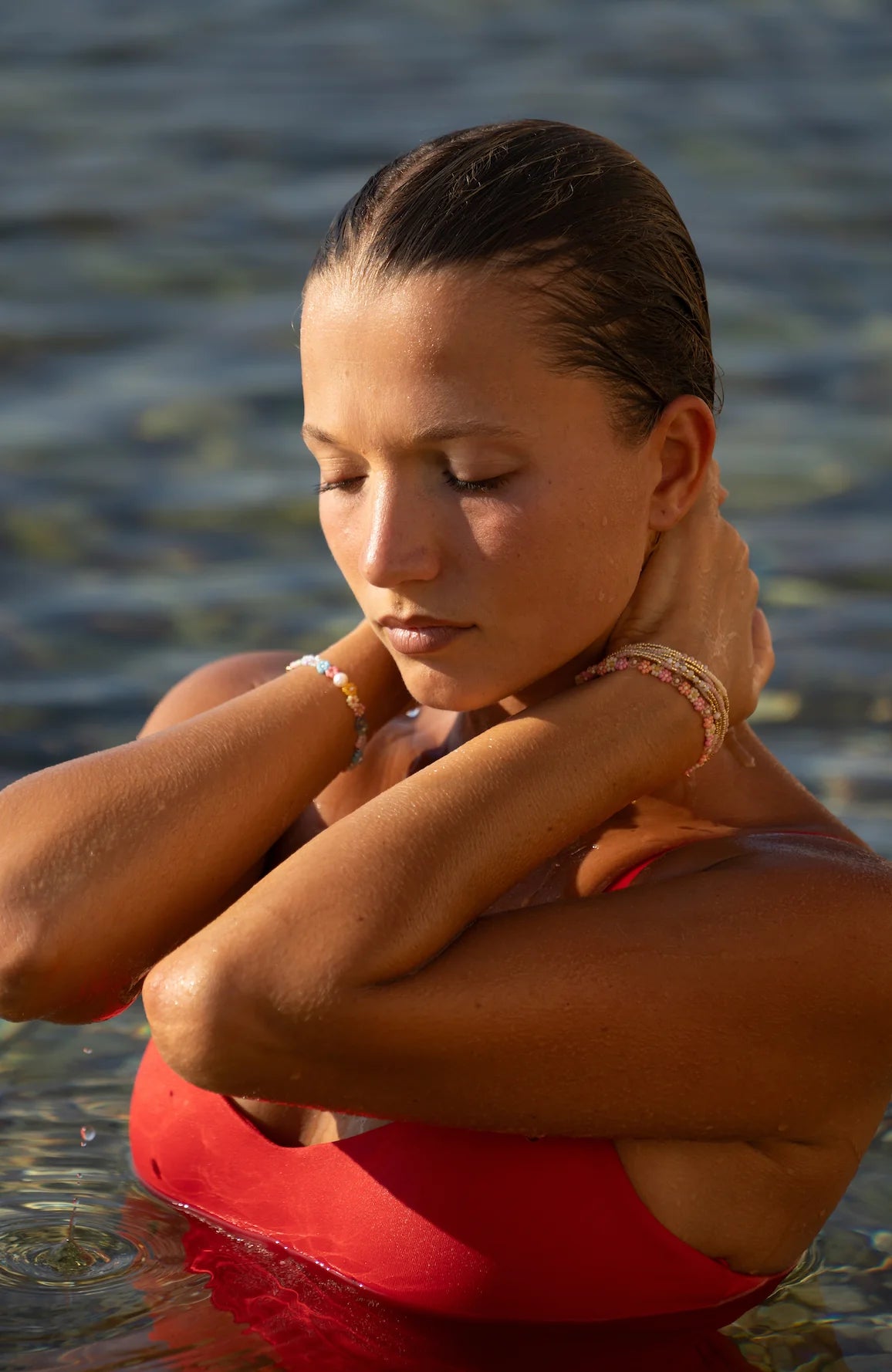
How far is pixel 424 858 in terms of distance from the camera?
2.35m

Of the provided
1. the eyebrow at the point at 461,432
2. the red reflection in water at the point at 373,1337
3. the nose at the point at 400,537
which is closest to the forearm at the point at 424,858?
the nose at the point at 400,537

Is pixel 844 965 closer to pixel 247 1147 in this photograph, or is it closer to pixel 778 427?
pixel 247 1147

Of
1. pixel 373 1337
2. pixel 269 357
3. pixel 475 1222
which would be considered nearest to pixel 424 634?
pixel 475 1222

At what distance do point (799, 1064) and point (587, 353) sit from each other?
0.94 m

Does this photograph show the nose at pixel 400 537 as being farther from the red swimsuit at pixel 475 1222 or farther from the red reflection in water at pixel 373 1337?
the red reflection in water at pixel 373 1337

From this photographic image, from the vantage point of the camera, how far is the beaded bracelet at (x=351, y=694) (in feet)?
9.43

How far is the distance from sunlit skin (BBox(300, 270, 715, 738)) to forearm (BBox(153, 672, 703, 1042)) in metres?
0.12

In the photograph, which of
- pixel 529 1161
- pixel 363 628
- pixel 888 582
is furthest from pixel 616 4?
pixel 529 1161

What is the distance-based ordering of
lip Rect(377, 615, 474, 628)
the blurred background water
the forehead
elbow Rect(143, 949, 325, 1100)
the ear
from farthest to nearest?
the blurred background water → the ear → lip Rect(377, 615, 474, 628) → the forehead → elbow Rect(143, 949, 325, 1100)

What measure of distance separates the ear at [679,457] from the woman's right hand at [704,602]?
0.12ft

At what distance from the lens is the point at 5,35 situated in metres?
9.30

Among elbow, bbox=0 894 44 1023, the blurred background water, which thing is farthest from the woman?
the blurred background water

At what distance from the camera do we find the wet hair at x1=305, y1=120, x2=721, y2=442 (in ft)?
8.03

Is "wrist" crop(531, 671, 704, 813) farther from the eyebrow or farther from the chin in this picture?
the eyebrow
